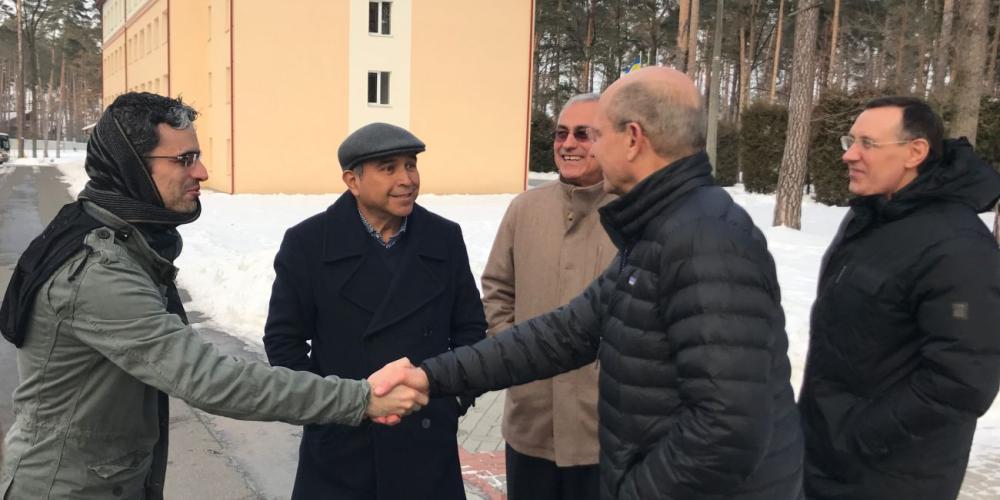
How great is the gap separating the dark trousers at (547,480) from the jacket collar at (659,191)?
1.38 meters

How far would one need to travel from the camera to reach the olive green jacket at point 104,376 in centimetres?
200

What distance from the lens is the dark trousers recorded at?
10.0ft

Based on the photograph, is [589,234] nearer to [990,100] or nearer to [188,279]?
[188,279]

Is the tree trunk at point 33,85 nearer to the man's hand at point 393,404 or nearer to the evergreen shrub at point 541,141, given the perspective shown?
the evergreen shrub at point 541,141

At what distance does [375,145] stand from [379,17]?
2644 cm

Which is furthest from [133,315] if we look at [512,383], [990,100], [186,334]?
[990,100]

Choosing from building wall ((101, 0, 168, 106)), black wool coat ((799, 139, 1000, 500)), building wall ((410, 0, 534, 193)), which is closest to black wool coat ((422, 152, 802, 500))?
black wool coat ((799, 139, 1000, 500))

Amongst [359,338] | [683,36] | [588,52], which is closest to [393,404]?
[359,338]

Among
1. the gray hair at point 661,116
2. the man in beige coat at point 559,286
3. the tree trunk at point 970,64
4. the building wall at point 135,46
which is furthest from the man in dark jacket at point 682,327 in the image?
the building wall at point 135,46

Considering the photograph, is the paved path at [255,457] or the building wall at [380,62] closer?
the paved path at [255,457]

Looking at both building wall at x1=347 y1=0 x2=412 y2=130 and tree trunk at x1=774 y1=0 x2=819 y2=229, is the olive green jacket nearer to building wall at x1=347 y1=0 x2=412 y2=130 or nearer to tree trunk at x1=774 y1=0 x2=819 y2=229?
tree trunk at x1=774 y1=0 x2=819 y2=229

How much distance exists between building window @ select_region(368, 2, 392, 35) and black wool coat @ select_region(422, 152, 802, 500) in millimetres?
27290

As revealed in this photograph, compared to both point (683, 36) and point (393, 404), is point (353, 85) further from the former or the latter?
point (393, 404)

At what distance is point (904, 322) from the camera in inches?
99.1
